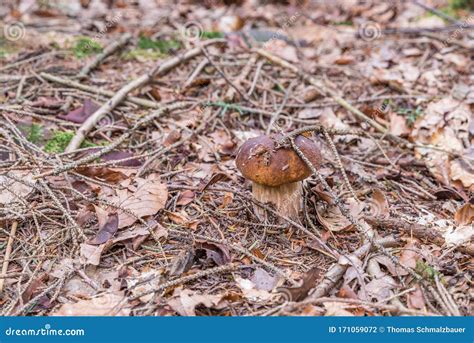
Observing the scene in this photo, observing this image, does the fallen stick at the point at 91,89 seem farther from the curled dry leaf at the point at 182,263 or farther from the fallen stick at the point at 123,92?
the curled dry leaf at the point at 182,263

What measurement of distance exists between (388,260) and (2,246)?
6.17 ft

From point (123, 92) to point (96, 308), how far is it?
83.0 inches

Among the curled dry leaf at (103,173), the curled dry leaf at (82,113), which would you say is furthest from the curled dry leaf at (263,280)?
the curled dry leaf at (82,113)

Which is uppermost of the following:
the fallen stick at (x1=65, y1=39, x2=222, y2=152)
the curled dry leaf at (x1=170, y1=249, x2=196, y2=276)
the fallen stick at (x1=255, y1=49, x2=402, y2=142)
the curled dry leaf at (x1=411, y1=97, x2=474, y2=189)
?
the fallen stick at (x1=65, y1=39, x2=222, y2=152)

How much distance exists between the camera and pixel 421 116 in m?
3.78

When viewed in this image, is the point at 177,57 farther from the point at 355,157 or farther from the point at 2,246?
the point at 2,246

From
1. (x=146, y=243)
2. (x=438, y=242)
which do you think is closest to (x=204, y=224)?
(x=146, y=243)

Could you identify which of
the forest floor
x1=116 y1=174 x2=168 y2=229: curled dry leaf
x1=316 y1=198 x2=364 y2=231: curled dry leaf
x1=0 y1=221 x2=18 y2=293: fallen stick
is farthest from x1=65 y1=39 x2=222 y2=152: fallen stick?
x1=316 y1=198 x2=364 y2=231: curled dry leaf

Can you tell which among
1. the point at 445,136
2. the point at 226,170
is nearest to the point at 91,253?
the point at 226,170

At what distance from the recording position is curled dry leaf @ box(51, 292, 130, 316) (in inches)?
81.3

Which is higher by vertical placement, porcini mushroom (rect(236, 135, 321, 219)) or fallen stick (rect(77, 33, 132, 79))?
porcini mushroom (rect(236, 135, 321, 219))

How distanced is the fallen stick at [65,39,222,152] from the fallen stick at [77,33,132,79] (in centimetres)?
49

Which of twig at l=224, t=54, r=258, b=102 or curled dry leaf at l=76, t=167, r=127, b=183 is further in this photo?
twig at l=224, t=54, r=258, b=102

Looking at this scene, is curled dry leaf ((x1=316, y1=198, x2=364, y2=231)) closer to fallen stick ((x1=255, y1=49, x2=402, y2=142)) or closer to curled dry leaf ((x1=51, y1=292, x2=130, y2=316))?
fallen stick ((x1=255, y1=49, x2=402, y2=142))
